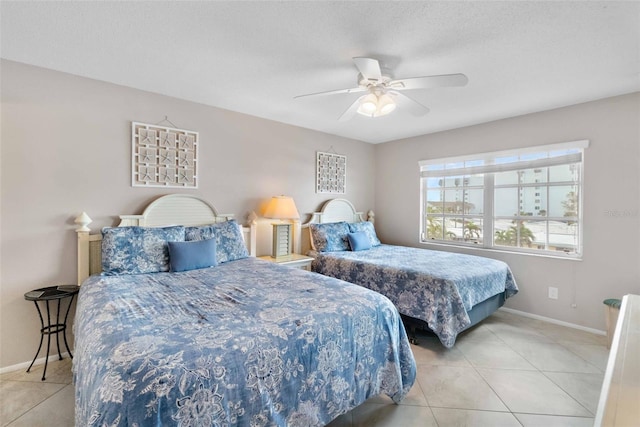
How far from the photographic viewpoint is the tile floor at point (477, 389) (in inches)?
70.9

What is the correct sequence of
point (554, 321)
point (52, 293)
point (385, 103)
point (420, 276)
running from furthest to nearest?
1. point (554, 321)
2. point (420, 276)
3. point (385, 103)
4. point (52, 293)

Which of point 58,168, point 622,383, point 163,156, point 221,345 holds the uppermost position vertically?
point 163,156

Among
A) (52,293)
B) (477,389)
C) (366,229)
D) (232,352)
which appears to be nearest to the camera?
(232,352)

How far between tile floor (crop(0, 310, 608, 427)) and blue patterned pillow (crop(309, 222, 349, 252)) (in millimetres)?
1524

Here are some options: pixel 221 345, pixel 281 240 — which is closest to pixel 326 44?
pixel 221 345

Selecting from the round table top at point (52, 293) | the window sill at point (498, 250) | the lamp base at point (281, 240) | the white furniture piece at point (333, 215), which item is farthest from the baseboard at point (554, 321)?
the round table top at point (52, 293)

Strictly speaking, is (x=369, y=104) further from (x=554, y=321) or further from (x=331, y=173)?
(x=554, y=321)

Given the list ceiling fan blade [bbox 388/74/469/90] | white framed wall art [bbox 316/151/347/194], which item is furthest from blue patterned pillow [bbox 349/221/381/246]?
ceiling fan blade [bbox 388/74/469/90]

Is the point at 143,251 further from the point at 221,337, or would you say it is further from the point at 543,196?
the point at 543,196

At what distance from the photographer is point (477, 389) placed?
210 centimetres

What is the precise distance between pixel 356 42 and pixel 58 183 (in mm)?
2627

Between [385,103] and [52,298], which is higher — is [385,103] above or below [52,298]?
above

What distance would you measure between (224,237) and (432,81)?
2.30 meters

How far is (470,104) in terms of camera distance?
3.13 metres
